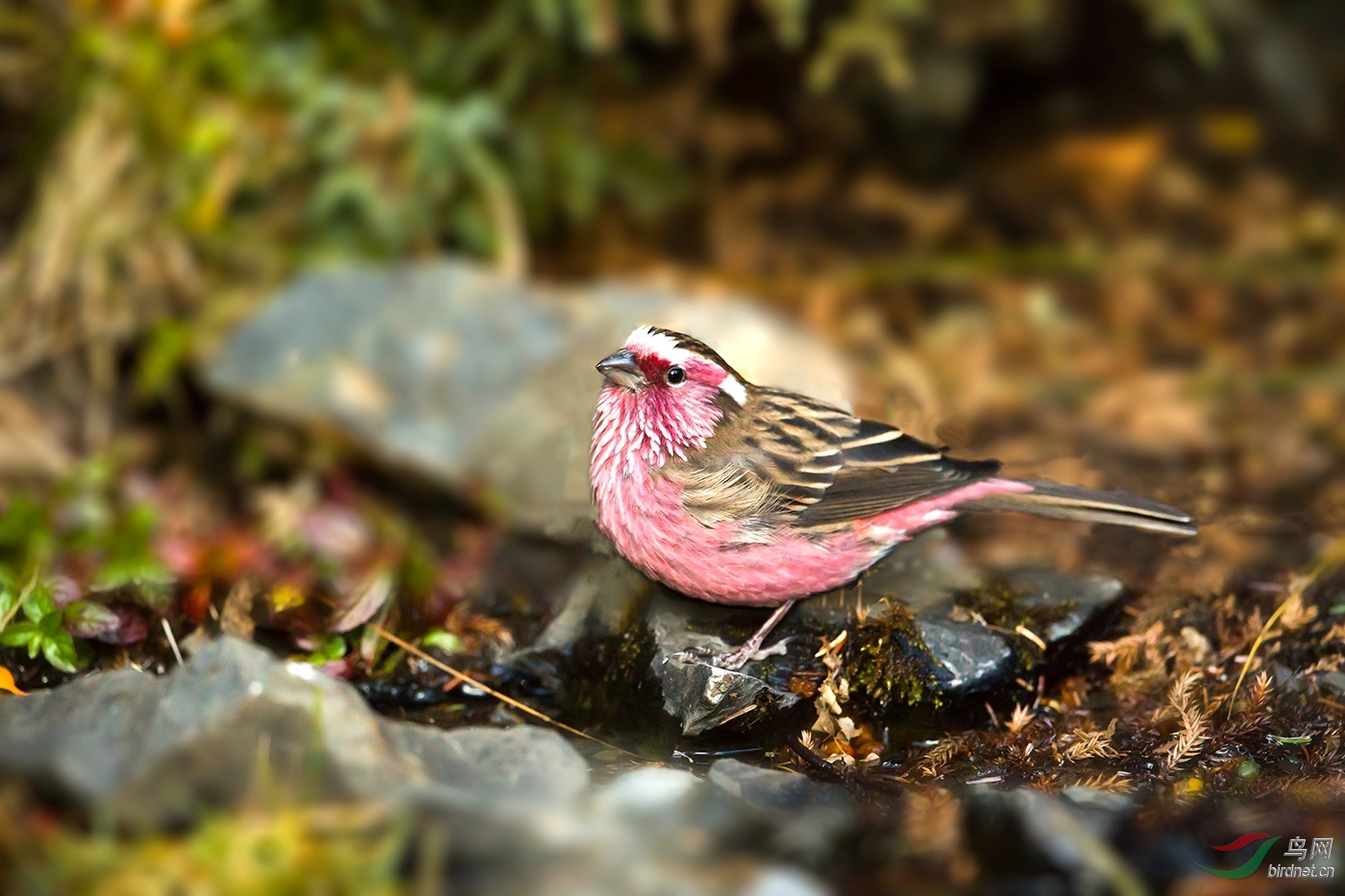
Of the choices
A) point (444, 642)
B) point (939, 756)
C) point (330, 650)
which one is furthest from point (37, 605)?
point (939, 756)

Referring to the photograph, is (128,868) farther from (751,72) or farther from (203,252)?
(751,72)

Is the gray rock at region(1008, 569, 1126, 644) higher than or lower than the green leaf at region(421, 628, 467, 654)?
higher

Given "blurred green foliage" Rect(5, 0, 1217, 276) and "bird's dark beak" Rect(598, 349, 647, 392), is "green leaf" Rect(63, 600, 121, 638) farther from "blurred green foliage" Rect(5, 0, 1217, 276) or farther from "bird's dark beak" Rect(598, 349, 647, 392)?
"blurred green foliage" Rect(5, 0, 1217, 276)

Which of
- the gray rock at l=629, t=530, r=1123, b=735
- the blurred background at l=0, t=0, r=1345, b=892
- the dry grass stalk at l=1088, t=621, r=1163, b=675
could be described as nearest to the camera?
the gray rock at l=629, t=530, r=1123, b=735

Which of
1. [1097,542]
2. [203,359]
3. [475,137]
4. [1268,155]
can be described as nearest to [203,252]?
[203,359]

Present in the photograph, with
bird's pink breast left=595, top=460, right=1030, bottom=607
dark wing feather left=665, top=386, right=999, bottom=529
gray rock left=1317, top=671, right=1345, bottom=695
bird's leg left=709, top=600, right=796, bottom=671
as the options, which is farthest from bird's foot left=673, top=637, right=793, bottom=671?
gray rock left=1317, top=671, right=1345, bottom=695

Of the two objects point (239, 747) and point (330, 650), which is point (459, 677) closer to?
point (330, 650)

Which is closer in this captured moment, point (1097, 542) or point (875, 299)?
point (1097, 542)
